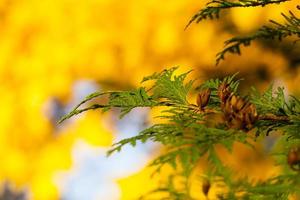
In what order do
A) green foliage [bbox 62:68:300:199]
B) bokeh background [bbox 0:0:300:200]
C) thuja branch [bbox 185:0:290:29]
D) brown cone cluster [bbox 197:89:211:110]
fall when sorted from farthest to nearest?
bokeh background [bbox 0:0:300:200]
thuja branch [bbox 185:0:290:29]
brown cone cluster [bbox 197:89:211:110]
green foliage [bbox 62:68:300:199]

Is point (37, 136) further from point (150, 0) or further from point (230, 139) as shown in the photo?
point (230, 139)

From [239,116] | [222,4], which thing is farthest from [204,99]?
[222,4]

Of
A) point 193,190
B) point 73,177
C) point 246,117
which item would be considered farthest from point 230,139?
point 73,177

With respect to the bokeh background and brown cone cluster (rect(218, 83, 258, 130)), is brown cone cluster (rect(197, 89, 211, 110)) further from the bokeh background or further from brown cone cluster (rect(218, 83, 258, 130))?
the bokeh background

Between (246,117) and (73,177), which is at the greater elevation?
(73,177)

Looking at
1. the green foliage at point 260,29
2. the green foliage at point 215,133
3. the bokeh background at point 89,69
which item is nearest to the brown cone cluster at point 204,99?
the green foliage at point 215,133

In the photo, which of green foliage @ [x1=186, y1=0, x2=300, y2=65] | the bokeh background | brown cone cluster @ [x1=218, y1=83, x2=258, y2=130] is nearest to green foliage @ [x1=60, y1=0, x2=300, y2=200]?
brown cone cluster @ [x1=218, y1=83, x2=258, y2=130]

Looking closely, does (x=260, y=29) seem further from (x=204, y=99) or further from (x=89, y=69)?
(x=89, y=69)

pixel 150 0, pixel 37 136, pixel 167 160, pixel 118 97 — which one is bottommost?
pixel 167 160
